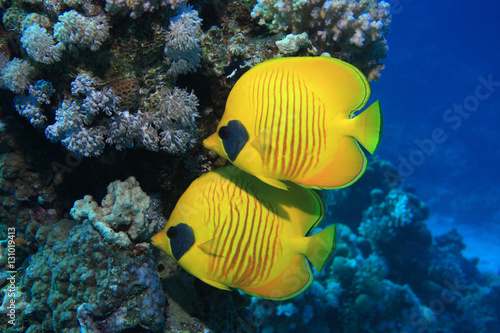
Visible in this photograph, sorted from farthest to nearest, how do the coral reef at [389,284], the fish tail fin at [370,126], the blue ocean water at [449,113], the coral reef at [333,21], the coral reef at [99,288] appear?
the blue ocean water at [449,113], the coral reef at [389,284], the coral reef at [333,21], the coral reef at [99,288], the fish tail fin at [370,126]

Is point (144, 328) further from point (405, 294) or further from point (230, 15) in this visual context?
point (405, 294)

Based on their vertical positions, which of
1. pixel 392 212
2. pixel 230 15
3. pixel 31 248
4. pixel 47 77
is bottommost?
pixel 31 248

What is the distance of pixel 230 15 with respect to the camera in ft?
7.07

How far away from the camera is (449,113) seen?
32.3 m

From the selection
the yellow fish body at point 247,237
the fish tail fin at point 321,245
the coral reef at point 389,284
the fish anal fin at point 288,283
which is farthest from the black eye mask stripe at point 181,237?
the coral reef at point 389,284

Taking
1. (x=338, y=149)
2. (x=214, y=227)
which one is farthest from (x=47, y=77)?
(x=338, y=149)

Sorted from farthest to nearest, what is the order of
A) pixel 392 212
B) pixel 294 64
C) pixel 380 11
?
pixel 392 212 → pixel 380 11 → pixel 294 64

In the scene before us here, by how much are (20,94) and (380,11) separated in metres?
2.69

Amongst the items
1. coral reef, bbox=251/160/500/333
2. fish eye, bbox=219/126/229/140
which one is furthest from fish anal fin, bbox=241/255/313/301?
coral reef, bbox=251/160/500/333

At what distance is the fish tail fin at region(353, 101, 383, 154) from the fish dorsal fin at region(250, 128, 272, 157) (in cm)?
39

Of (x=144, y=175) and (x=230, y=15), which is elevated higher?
(x=230, y=15)

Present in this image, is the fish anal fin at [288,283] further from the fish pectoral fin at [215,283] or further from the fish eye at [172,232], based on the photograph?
the fish eye at [172,232]

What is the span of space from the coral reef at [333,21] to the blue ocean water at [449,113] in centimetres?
1111

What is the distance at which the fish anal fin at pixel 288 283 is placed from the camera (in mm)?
1396
